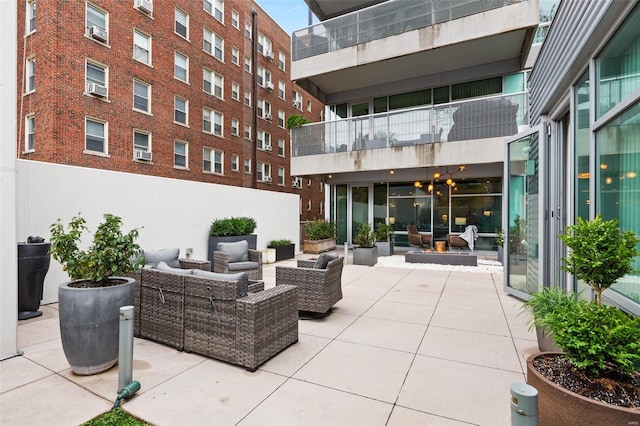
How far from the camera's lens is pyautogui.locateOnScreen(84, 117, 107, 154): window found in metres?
13.0

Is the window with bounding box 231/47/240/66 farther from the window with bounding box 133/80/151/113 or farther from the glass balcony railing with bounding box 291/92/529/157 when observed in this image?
the glass balcony railing with bounding box 291/92/529/157

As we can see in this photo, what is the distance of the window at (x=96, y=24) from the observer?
1287 centimetres

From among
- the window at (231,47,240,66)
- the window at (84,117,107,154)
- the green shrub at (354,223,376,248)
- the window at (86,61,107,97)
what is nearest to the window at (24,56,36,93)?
the window at (86,61,107,97)

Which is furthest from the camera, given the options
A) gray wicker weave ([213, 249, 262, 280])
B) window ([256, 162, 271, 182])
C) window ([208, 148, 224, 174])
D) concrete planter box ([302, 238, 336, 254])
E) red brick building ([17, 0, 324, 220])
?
window ([256, 162, 271, 182])

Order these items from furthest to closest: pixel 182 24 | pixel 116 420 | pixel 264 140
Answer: pixel 264 140 < pixel 182 24 < pixel 116 420

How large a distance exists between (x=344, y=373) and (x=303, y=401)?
622 mm

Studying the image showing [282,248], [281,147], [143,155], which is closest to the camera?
[282,248]

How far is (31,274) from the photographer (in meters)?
4.88

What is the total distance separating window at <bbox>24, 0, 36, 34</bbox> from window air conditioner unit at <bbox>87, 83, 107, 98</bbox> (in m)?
2.96

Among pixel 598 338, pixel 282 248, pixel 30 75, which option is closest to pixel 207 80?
pixel 30 75

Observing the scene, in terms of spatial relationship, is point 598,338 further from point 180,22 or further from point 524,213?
point 180,22

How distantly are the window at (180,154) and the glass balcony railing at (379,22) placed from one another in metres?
8.18

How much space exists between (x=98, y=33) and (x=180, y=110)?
4.79m

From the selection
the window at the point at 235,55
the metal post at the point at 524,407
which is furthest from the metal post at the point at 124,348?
the window at the point at 235,55
